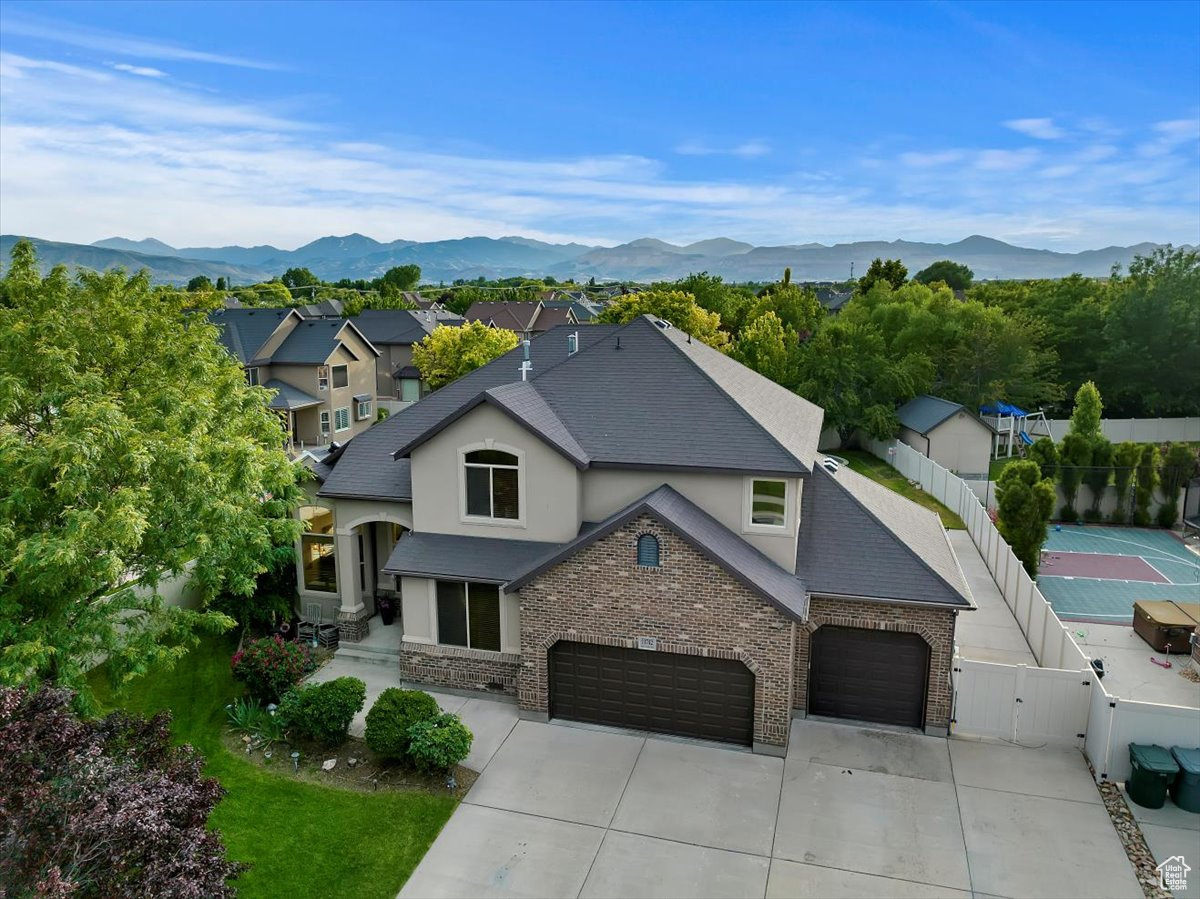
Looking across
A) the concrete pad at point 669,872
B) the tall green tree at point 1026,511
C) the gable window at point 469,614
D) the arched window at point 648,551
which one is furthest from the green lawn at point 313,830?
the tall green tree at point 1026,511

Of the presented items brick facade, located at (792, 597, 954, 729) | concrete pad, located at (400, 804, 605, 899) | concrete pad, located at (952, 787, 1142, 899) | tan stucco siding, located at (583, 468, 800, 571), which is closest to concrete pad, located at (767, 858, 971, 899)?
concrete pad, located at (952, 787, 1142, 899)

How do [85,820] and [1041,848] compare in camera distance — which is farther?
[1041,848]

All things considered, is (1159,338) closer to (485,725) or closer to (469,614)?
(469,614)

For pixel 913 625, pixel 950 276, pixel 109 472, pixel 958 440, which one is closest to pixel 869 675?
pixel 913 625

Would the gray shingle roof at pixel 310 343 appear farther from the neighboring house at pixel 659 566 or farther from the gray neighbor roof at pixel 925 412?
→ the gray neighbor roof at pixel 925 412

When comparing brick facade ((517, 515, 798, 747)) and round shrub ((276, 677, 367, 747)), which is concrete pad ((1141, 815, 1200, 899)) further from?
round shrub ((276, 677, 367, 747))
